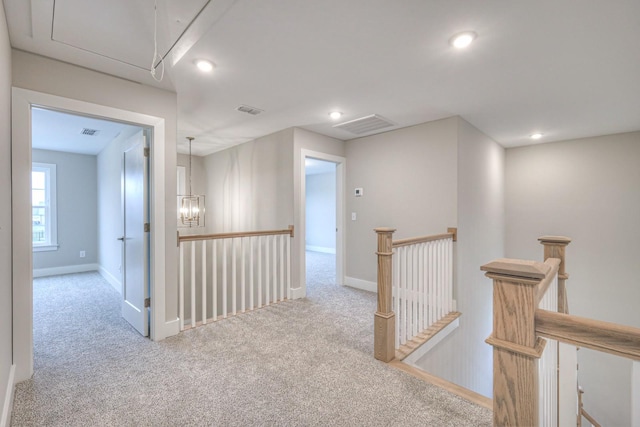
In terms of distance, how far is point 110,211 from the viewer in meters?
4.95

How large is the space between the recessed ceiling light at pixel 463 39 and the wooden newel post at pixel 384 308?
138cm

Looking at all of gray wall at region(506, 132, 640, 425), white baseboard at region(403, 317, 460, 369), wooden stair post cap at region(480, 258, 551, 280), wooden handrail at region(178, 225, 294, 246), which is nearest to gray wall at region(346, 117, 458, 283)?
white baseboard at region(403, 317, 460, 369)

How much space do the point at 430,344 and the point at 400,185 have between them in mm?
2052

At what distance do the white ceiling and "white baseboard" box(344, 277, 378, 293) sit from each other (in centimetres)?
358

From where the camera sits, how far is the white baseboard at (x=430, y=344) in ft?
8.23

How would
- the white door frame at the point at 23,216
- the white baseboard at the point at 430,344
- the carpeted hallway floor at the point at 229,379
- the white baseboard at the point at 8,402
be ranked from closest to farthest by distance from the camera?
the white baseboard at the point at 8,402 → the carpeted hallway floor at the point at 229,379 → the white door frame at the point at 23,216 → the white baseboard at the point at 430,344

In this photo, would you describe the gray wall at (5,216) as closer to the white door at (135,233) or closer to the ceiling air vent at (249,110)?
the white door at (135,233)

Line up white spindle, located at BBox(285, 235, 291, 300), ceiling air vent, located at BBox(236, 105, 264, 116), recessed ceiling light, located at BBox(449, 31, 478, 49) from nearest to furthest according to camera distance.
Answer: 1. recessed ceiling light, located at BBox(449, 31, 478, 49)
2. ceiling air vent, located at BBox(236, 105, 264, 116)
3. white spindle, located at BBox(285, 235, 291, 300)

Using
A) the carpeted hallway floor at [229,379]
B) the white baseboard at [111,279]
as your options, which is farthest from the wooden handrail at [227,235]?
the white baseboard at [111,279]

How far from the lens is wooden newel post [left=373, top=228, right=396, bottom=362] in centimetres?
229

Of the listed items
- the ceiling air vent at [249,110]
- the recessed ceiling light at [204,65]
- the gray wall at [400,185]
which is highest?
the ceiling air vent at [249,110]

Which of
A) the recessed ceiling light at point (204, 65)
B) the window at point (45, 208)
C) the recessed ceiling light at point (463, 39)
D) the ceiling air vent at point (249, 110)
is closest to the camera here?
the recessed ceiling light at point (463, 39)

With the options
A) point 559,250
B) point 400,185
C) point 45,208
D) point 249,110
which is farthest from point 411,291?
point 45,208

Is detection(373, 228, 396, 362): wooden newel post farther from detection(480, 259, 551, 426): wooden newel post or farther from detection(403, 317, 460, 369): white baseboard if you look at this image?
detection(480, 259, 551, 426): wooden newel post
